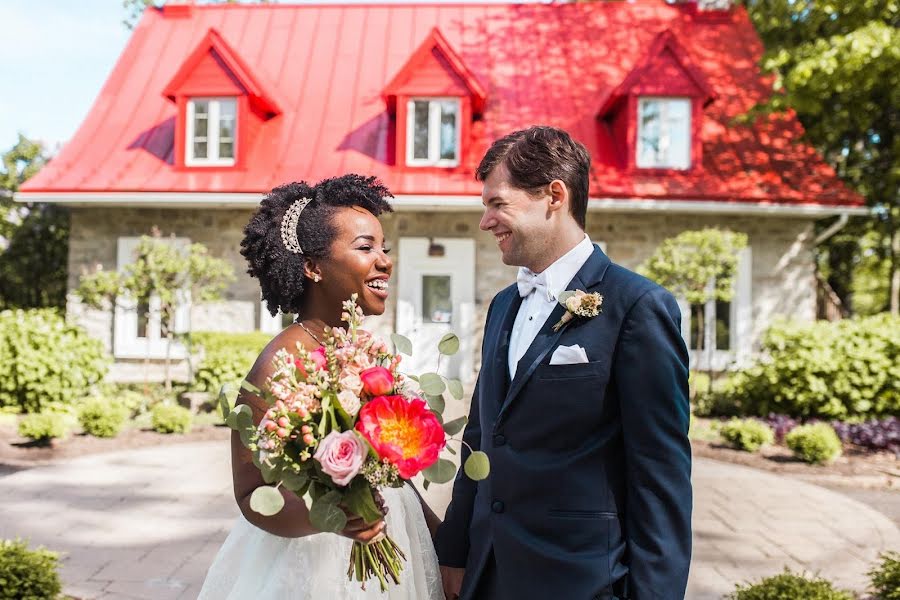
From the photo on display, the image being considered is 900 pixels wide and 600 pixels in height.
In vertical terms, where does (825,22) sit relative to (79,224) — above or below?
above

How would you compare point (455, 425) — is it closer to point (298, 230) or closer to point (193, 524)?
point (298, 230)

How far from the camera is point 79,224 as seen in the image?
12.7 m

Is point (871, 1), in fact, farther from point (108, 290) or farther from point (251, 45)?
point (108, 290)

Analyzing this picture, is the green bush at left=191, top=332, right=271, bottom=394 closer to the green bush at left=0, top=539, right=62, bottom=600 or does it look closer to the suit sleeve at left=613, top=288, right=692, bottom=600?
the green bush at left=0, top=539, right=62, bottom=600

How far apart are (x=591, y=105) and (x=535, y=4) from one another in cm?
309

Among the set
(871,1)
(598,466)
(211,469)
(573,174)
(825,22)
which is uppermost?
(825,22)

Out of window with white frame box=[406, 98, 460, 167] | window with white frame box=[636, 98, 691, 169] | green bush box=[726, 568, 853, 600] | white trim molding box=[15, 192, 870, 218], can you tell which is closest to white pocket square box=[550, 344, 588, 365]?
green bush box=[726, 568, 853, 600]

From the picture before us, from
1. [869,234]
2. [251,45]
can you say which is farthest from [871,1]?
[251,45]

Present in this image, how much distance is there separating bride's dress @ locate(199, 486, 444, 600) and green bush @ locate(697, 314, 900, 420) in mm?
8125

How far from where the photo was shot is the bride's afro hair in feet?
7.39

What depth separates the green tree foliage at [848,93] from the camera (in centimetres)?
1068

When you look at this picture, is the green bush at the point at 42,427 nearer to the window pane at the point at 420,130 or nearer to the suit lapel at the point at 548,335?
the window pane at the point at 420,130

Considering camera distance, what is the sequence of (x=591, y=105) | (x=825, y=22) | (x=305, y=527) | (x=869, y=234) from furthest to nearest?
(x=869, y=234)
(x=825, y=22)
(x=591, y=105)
(x=305, y=527)

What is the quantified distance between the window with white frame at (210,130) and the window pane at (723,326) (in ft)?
28.0
